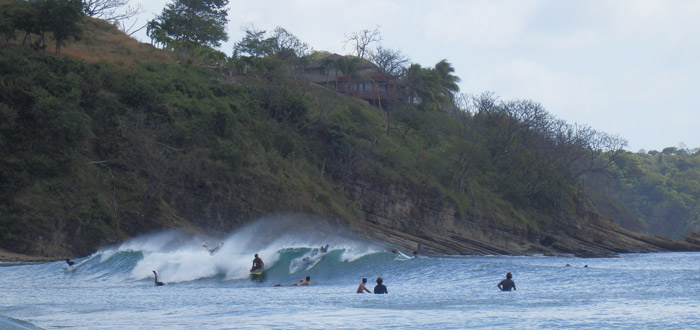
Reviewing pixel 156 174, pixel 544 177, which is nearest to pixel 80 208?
pixel 156 174

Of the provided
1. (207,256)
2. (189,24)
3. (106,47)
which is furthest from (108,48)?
(207,256)

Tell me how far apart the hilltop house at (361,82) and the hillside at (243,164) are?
18.4ft

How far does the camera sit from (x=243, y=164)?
165 feet

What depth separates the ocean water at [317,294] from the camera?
55.6 feet

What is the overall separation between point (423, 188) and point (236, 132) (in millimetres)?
16918

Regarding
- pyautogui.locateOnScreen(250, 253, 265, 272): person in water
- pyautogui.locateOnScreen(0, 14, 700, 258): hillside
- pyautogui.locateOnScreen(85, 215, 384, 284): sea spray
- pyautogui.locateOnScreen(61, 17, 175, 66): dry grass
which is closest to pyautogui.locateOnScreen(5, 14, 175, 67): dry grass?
pyautogui.locateOnScreen(61, 17, 175, 66): dry grass

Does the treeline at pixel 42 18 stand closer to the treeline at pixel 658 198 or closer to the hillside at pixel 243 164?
the hillside at pixel 243 164

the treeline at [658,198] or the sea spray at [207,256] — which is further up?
the treeline at [658,198]

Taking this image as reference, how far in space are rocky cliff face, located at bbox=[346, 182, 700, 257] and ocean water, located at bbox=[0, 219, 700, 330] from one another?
47.1 feet

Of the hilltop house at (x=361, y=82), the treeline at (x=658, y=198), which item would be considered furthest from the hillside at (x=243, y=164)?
the treeline at (x=658, y=198)

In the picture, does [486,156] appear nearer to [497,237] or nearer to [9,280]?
[497,237]

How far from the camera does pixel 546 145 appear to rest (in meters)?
71.9

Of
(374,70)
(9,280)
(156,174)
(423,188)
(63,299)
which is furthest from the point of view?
(374,70)

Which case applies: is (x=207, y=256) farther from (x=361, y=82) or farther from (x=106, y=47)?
(x=361, y=82)
